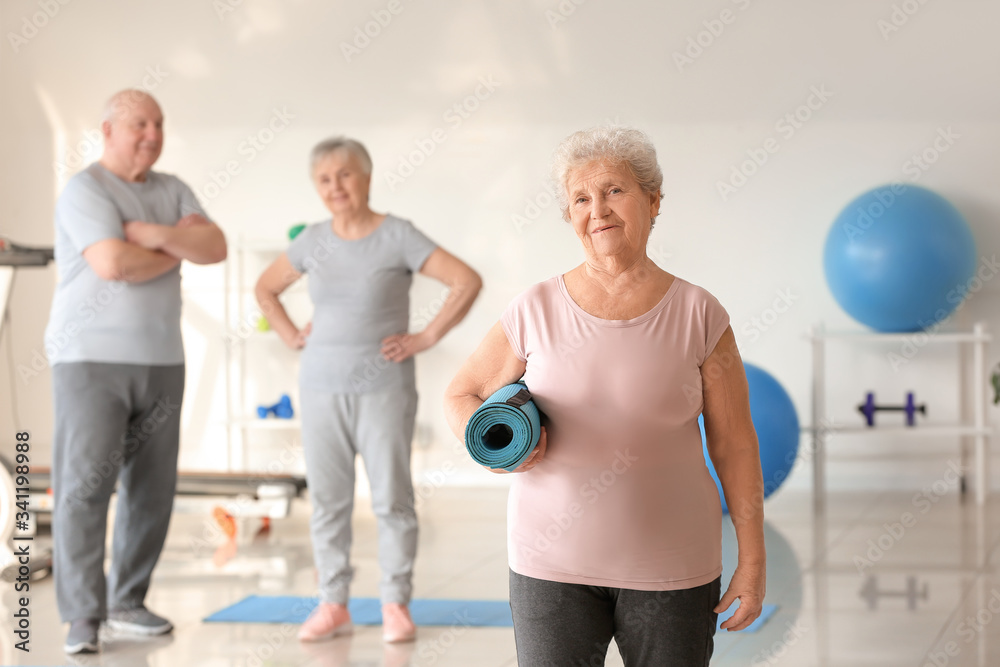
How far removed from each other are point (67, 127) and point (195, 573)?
129 inches

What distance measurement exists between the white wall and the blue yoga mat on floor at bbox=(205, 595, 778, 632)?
2.38 metres

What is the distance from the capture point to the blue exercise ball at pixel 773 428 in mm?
4684

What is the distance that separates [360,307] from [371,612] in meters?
1.02

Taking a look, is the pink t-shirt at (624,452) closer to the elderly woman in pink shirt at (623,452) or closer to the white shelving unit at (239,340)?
the elderly woman in pink shirt at (623,452)

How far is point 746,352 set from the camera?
18.8ft

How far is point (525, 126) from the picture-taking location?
19.0ft

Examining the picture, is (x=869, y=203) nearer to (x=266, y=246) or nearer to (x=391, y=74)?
(x=391, y=74)

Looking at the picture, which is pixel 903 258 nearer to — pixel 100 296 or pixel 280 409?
pixel 280 409

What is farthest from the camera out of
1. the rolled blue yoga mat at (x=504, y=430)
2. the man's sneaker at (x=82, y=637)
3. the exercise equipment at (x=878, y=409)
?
the exercise equipment at (x=878, y=409)

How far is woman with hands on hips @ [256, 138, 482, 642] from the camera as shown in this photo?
305 centimetres

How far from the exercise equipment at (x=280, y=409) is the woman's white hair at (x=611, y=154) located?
173 inches

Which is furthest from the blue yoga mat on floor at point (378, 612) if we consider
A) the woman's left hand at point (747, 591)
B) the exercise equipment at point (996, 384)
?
the exercise equipment at point (996, 384)

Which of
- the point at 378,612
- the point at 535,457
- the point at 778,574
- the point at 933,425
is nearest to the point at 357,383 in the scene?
the point at 378,612

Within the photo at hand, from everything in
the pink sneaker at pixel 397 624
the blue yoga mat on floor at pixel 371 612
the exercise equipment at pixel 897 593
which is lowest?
the blue yoga mat on floor at pixel 371 612
